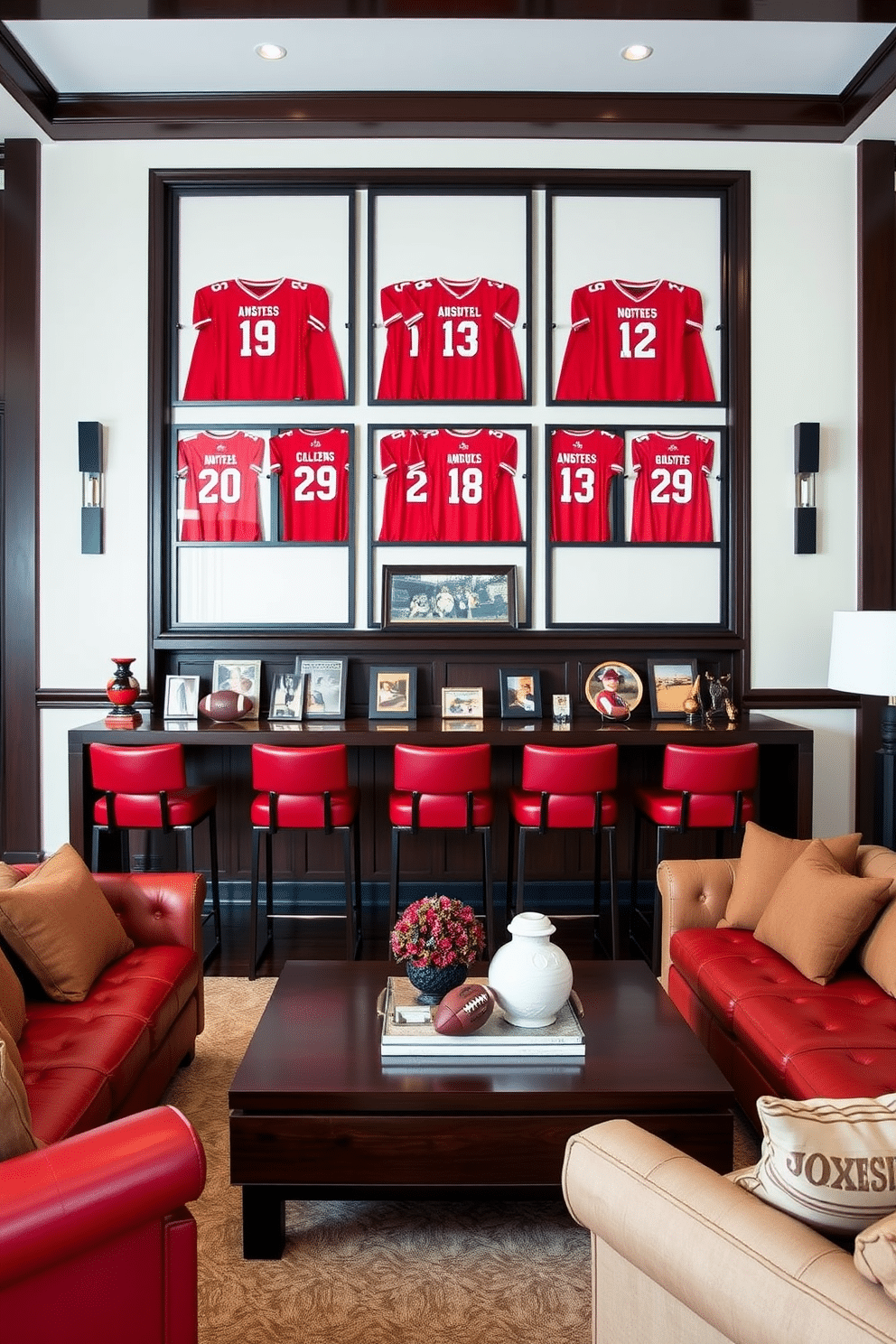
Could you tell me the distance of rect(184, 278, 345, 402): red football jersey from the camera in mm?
5094

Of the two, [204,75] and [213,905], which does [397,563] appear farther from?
[204,75]

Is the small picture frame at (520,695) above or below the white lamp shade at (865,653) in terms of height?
below

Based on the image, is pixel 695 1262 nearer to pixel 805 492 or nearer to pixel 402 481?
pixel 402 481

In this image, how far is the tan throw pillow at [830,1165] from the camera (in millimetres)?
1305

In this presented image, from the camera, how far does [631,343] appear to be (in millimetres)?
5090

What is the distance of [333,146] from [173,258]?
3.28 ft

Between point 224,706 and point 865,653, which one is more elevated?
point 865,653

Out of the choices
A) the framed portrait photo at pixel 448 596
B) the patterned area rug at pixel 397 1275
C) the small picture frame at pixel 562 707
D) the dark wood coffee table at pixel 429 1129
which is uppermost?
the framed portrait photo at pixel 448 596

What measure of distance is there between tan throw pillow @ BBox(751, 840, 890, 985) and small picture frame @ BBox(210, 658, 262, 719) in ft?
9.59

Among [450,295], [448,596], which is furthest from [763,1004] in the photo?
[450,295]

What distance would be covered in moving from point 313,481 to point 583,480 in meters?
1.40

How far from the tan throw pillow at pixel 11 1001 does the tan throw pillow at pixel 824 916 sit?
2.13 m

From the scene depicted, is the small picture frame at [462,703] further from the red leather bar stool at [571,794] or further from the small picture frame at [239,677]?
the small picture frame at [239,677]

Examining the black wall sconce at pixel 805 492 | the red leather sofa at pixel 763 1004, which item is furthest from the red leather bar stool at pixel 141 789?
the black wall sconce at pixel 805 492
